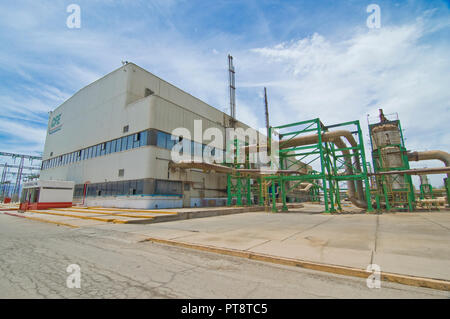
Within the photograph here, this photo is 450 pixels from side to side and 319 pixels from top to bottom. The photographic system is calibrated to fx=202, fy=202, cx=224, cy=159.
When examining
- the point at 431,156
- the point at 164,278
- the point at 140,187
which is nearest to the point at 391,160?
the point at 431,156

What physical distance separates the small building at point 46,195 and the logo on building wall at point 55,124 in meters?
13.8

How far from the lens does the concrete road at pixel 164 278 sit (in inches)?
112

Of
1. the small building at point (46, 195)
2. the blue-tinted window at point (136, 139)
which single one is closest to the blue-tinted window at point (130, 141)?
the blue-tinted window at point (136, 139)

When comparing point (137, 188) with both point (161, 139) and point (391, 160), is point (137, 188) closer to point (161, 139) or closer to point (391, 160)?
point (161, 139)

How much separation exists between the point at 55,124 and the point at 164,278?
41.6 meters

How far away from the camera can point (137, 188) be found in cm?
1917

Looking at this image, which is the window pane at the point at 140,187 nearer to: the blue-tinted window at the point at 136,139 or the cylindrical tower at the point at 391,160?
the blue-tinted window at the point at 136,139

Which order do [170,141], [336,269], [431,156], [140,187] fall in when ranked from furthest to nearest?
1. [431,156]
2. [170,141]
3. [140,187]
4. [336,269]

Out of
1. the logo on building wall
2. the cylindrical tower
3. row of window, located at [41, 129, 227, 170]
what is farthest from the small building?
the cylindrical tower

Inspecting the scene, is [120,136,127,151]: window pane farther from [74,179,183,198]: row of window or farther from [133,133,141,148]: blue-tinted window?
[74,179,183,198]: row of window

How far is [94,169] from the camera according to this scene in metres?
24.4
